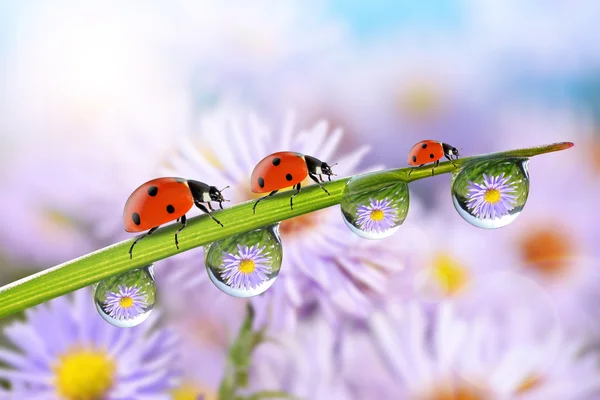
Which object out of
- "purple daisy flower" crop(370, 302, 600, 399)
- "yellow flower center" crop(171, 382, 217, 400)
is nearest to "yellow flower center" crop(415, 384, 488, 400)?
"purple daisy flower" crop(370, 302, 600, 399)

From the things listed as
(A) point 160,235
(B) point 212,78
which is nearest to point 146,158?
(B) point 212,78

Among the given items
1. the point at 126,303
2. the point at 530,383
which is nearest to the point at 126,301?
the point at 126,303

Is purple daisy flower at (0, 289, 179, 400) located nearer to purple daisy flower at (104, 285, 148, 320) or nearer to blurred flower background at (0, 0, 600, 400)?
blurred flower background at (0, 0, 600, 400)

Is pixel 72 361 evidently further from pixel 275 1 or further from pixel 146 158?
pixel 275 1

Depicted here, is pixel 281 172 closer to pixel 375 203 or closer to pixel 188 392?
pixel 375 203

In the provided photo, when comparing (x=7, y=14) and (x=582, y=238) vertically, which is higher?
(x=7, y=14)

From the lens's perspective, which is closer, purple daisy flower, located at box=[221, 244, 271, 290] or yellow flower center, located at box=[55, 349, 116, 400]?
purple daisy flower, located at box=[221, 244, 271, 290]

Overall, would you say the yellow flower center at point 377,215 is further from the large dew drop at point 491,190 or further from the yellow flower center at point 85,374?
the yellow flower center at point 85,374

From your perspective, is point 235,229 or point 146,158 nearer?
point 235,229
